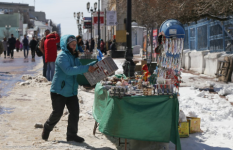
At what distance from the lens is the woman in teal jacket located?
216 inches

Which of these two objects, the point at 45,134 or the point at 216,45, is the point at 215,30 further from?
the point at 45,134

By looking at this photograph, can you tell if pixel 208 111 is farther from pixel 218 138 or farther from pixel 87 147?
pixel 87 147

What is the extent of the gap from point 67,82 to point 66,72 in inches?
9.4

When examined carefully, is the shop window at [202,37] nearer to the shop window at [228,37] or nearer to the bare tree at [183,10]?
the bare tree at [183,10]

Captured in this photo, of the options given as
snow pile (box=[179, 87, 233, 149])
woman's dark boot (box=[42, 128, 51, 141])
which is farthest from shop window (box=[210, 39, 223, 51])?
woman's dark boot (box=[42, 128, 51, 141])

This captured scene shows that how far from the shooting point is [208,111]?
326 inches

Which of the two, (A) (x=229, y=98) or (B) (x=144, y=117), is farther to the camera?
(A) (x=229, y=98)

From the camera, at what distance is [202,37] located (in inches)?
758

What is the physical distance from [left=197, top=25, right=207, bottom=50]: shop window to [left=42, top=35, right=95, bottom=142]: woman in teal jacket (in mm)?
14246

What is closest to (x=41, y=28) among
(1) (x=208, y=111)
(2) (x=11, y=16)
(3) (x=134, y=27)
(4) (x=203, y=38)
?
(2) (x=11, y=16)

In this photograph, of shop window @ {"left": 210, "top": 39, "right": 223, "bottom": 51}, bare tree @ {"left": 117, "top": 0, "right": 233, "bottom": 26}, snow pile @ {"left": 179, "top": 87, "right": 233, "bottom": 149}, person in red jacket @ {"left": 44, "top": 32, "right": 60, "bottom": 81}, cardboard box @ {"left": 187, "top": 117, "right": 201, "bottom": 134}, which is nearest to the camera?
snow pile @ {"left": 179, "top": 87, "right": 233, "bottom": 149}

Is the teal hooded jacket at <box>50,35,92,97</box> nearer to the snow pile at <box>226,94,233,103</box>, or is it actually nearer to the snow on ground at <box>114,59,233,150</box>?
the snow on ground at <box>114,59,233,150</box>

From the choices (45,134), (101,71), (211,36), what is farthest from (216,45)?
(45,134)

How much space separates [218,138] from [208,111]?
2203 mm
